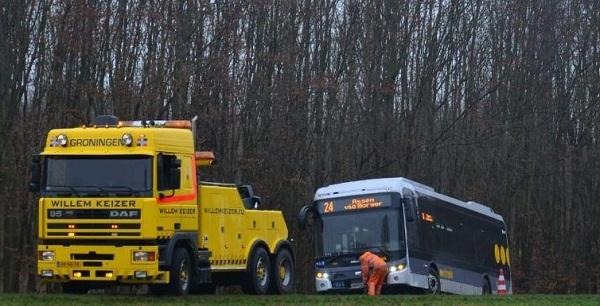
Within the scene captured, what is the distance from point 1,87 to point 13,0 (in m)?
2.97

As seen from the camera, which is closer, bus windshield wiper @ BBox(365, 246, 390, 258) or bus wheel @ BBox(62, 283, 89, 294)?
bus wheel @ BBox(62, 283, 89, 294)

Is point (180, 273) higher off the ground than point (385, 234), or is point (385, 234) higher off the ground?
point (385, 234)

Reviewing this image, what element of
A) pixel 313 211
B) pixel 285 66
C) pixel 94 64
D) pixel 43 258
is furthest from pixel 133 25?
pixel 43 258

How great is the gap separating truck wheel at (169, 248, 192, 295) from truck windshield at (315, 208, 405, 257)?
314 inches

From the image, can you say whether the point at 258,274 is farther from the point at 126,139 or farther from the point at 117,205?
the point at 126,139

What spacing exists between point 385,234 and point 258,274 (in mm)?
5185

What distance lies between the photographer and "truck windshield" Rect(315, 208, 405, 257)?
28766 mm

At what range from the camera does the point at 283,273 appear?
85.5ft

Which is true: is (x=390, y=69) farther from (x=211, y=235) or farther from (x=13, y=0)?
(x=211, y=235)

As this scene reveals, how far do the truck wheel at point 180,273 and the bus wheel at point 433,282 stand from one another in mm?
9066

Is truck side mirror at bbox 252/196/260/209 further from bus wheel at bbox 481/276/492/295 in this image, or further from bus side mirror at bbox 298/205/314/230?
bus wheel at bbox 481/276/492/295

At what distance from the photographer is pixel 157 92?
34312 millimetres

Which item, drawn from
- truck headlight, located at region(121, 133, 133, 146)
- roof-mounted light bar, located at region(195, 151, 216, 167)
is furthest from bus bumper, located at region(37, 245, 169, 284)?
roof-mounted light bar, located at region(195, 151, 216, 167)

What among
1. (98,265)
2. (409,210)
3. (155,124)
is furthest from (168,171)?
(409,210)
